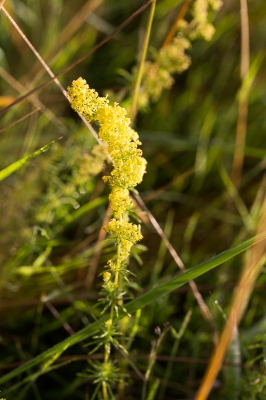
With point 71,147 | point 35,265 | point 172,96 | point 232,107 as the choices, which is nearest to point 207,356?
point 35,265

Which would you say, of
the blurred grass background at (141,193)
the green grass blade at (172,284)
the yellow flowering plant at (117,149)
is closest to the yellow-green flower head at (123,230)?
the yellow flowering plant at (117,149)

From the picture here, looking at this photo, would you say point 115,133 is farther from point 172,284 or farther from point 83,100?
point 172,284

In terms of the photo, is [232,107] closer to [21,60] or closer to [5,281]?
[21,60]

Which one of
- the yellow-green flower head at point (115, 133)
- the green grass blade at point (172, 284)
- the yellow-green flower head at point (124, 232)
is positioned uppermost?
the yellow-green flower head at point (115, 133)

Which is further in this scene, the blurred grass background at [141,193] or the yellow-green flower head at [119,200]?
the blurred grass background at [141,193]

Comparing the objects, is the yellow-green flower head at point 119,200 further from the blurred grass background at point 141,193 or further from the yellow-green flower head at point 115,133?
the blurred grass background at point 141,193

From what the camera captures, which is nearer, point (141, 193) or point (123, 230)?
point (123, 230)

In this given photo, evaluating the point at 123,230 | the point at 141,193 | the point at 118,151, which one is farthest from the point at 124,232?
the point at 141,193

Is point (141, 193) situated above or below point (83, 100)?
above

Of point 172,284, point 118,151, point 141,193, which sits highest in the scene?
point 141,193
